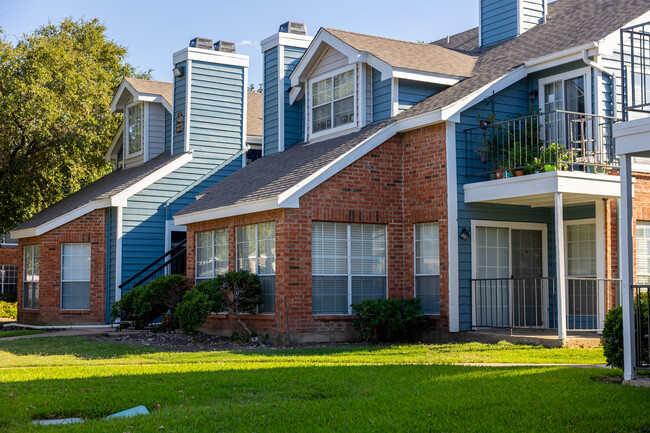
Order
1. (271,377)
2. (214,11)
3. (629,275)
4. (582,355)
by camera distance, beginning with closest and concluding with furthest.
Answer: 1. (629,275)
2. (271,377)
3. (582,355)
4. (214,11)

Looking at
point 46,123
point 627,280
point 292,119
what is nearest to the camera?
point 627,280

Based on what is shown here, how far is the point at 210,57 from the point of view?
24.4 meters

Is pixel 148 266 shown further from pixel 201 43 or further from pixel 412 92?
pixel 412 92

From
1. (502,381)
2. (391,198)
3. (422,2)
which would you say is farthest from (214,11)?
(502,381)

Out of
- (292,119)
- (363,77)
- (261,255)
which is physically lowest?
(261,255)

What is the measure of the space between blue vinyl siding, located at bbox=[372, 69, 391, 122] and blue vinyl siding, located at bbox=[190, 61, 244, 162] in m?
7.66

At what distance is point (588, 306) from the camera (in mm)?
16500

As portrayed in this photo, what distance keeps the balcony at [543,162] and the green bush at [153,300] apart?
7.24 m

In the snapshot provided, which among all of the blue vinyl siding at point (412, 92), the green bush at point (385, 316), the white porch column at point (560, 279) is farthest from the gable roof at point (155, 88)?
the white porch column at point (560, 279)

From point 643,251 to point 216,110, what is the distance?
13.5 metres

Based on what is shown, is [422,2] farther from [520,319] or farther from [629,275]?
[629,275]

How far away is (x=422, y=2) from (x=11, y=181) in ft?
50.3

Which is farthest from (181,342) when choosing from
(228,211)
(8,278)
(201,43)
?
(8,278)

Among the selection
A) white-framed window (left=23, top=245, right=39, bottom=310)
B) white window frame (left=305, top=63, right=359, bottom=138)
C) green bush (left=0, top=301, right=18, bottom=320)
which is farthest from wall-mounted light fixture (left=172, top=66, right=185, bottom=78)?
green bush (left=0, top=301, right=18, bottom=320)
